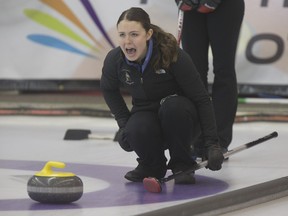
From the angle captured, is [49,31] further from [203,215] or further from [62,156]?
[203,215]

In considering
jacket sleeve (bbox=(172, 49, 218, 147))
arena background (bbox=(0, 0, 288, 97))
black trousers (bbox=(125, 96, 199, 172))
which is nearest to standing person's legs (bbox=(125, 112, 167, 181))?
black trousers (bbox=(125, 96, 199, 172))

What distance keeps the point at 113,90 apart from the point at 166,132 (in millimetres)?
281

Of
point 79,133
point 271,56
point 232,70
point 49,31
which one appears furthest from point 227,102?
point 49,31

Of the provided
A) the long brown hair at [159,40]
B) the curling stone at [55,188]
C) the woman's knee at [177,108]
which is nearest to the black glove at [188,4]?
the long brown hair at [159,40]

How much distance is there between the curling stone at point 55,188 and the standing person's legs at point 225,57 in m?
1.17

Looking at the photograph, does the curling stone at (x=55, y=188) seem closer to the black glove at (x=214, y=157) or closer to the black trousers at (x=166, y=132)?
the black trousers at (x=166, y=132)

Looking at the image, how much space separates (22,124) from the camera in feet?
16.4

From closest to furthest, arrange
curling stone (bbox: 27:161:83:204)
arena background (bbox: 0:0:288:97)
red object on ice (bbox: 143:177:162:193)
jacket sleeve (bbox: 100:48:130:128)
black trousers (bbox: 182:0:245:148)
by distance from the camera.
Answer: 1. curling stone (bbox: 27:161:83:204)
2. red object on ice (bbox: 143:177:162:193)
3. jacket sleeve (bbox: 100:48:130:128)
4. black trousers (bbox: 182:0:245:148)
5. arena background (bbox: 0:0:288:97)

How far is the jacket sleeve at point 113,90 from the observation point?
116 inches

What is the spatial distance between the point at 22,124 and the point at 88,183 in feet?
7.04

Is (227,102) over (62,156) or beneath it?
over

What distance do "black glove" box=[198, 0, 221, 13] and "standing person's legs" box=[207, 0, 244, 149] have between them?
47mm

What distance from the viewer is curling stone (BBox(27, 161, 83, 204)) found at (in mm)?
2454

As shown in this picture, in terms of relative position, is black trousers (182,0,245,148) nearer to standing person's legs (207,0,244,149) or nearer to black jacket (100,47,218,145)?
standing person's legs (207,0,244,149)
